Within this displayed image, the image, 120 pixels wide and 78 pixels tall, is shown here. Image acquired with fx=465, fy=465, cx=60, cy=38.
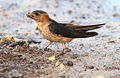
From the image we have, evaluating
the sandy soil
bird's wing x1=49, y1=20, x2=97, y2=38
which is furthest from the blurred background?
bird's wing x1=49, y1=20, x2=97, y2=38

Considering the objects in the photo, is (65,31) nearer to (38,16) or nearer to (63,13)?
(38,16)

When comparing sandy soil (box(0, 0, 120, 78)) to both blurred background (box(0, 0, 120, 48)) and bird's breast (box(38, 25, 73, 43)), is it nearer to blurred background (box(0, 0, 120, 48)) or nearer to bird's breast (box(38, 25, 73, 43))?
blurred background (box(0, 0, 120, 48))

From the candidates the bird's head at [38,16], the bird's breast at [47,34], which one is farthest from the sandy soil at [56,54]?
the bird's head at [38,16]

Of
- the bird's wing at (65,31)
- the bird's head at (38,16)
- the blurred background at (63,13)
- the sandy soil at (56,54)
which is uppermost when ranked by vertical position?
the bird's head at (38,16)

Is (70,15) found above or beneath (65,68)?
beneath

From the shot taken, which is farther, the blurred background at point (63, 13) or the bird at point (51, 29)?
the blurred background at point (63, 13)

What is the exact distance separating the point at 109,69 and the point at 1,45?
1.92m

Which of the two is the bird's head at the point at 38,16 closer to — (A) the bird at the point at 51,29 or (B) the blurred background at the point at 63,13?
(A) the bird at the point at 51,29

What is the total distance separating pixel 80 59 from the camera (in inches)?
252

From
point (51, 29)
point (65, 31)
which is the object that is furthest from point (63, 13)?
point (51, 29)

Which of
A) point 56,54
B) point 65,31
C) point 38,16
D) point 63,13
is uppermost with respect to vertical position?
point 38,16

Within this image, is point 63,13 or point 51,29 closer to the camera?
point 51,29

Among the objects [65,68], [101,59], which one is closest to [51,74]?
[65,68]

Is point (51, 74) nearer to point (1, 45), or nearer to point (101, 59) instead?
point (101, 59)
